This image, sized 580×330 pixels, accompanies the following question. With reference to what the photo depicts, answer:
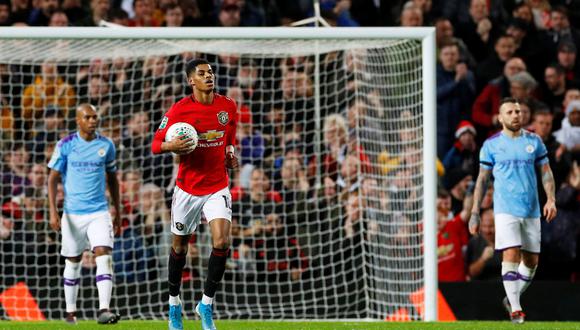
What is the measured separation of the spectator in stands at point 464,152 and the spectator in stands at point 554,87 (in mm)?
1132

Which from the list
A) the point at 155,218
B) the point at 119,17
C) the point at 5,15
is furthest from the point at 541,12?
the point at 5,15

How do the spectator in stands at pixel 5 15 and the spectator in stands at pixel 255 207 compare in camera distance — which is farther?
the spectator in stands at pixel 5 15

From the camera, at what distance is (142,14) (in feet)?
49.5

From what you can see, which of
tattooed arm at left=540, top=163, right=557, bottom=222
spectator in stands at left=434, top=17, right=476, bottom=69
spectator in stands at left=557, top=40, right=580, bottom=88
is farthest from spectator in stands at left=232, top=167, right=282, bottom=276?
spectator in stands at left=557, top=40, right=580, bottom=88

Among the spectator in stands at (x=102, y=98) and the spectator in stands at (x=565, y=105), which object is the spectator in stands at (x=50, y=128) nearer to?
the spectator in stands at (x=102, y=98)

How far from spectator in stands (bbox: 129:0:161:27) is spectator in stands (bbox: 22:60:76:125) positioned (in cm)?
145

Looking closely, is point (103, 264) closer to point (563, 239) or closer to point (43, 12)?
point (43, 12)

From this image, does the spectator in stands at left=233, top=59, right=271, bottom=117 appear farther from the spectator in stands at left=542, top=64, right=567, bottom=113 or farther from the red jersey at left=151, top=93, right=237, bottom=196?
the red jersey at left=151, top=93, right=237, bottom=196

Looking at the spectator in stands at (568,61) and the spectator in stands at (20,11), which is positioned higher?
the spectator in stands at (20,11)

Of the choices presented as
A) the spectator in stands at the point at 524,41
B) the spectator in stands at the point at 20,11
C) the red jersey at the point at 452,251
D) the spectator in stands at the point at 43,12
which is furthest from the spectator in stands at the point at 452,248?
the spectator in stands at the point at 20,11

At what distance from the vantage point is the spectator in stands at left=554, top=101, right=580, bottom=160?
1398cm

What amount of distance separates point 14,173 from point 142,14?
2.75 m

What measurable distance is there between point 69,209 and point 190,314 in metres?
2.36

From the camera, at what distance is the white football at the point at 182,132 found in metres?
8.60
